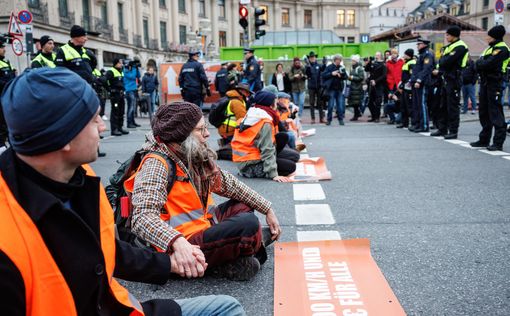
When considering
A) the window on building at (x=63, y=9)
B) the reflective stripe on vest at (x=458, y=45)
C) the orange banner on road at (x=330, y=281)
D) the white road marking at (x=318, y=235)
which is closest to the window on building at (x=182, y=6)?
the window on building at (x=63, y=9)

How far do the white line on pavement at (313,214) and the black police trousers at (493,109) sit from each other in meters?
4.95

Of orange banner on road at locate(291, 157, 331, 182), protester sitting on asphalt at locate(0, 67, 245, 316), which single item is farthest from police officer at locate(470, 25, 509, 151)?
protester sitting on asphalt at locate(0, 67, 245, 316)

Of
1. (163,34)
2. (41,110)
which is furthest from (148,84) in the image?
(163,34)

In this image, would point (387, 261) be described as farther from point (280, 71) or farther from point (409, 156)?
point (280, 71)

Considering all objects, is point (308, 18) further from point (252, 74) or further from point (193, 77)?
point (193, 77)

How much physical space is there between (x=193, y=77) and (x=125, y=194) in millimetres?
10431

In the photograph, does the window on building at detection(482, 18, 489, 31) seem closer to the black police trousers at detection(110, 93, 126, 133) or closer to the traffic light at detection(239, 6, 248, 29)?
the traffic light at detection(239, 6, 248, 29)

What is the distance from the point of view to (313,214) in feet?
16.5

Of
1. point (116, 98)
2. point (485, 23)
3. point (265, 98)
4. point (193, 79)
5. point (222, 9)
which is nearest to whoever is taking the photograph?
point (265, 98)

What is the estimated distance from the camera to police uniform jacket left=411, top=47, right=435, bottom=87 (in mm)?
11477

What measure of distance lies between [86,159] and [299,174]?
222 inches

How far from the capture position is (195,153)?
10.3ft

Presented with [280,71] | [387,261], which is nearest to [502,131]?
[387,261]

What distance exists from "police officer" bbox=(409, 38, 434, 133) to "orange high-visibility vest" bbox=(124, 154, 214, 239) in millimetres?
9530
